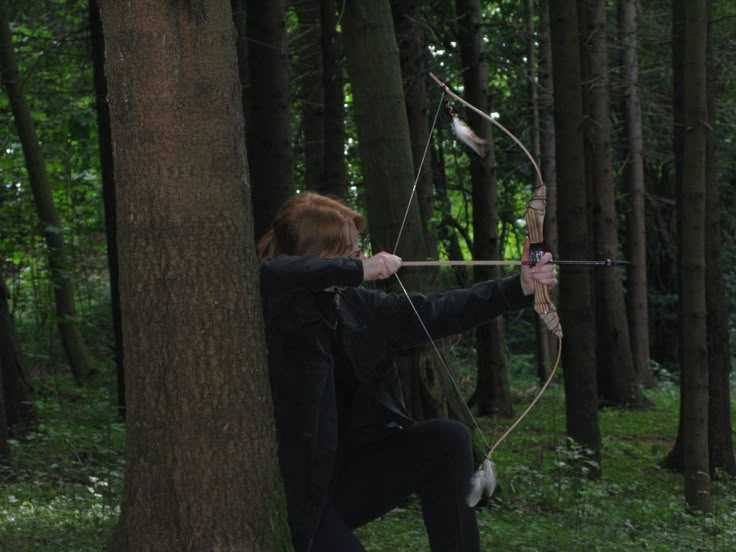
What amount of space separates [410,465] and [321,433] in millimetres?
388

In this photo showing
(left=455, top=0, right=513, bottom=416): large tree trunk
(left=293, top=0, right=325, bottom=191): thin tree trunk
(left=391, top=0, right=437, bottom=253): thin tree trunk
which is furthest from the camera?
(left=293, top=0, right=325, bottom=191): thin tree trunk

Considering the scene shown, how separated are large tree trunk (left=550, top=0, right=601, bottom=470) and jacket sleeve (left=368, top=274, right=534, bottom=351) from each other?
466cm

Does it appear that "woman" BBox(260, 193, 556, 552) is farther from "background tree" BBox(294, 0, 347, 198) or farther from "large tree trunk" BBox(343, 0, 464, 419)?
"background tree" BBox(294, 0, 347, 198)

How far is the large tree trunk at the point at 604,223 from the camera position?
40.6 feet

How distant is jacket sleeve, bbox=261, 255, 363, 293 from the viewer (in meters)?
3.50

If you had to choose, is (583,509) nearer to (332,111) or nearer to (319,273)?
(319,273)

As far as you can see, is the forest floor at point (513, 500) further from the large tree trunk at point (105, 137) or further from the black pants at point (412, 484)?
the black pants at point (412, 484)

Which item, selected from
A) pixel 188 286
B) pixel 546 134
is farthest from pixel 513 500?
pixel 546 134

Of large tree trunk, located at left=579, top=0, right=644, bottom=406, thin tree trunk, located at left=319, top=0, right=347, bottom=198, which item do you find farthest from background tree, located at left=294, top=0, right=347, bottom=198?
large tree trunk, located at left=579, top=0, right=644, bottom=406

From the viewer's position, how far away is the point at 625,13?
50.9ft

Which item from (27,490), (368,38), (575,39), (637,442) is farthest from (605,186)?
(27,490)

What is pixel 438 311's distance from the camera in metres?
3.83

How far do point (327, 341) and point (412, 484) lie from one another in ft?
1.97

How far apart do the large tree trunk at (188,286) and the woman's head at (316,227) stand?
238 mm
